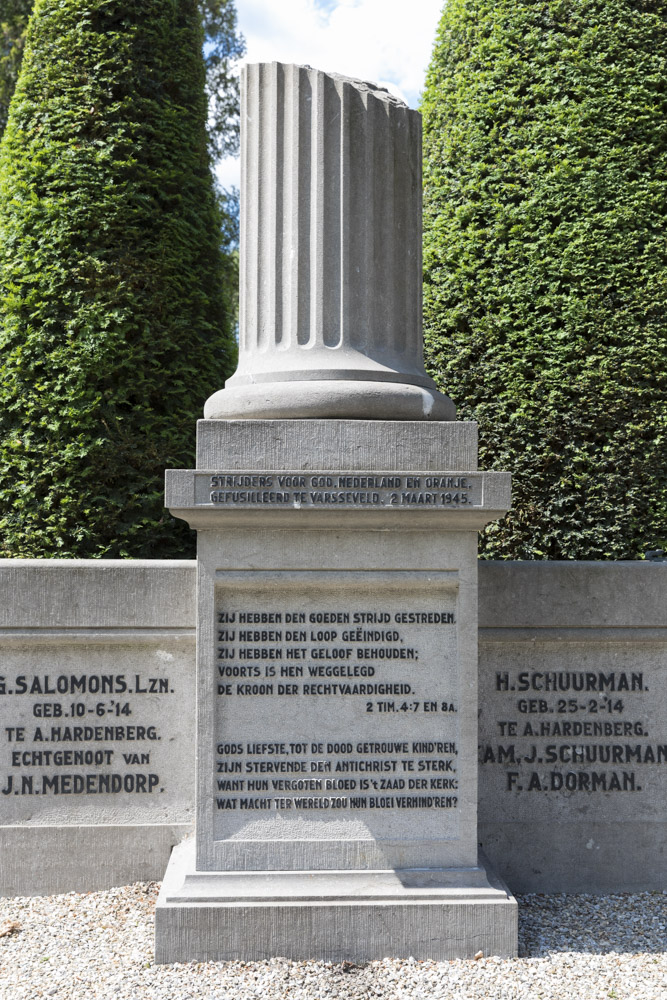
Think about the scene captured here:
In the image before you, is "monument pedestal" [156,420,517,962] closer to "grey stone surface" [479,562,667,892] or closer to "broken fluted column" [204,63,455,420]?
"broken fluted column" [204,63,455,420]

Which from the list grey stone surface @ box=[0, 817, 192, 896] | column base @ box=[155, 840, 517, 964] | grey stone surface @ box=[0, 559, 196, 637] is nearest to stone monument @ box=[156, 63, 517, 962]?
column base @ box=[155, 840, 517, 964]

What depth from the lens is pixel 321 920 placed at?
142 inches

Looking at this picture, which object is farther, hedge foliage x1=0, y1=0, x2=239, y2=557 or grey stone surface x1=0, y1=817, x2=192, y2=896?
hedge foliage x1=0, y1=0, x2=239, y2=557

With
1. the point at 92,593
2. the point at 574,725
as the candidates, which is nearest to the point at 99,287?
the point at 92,593

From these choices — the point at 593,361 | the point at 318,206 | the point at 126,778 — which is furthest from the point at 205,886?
the point at 593,361

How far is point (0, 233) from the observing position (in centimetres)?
570

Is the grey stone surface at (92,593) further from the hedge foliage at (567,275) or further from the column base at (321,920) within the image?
the hedge foliage at (567,275)

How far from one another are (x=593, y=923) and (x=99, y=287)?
4664mm

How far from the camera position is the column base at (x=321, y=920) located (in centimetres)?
356

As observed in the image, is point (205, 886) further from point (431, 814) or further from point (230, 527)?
point (230, 527)

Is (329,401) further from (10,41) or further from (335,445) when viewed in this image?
(10,41)

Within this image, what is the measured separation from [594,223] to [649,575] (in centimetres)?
237

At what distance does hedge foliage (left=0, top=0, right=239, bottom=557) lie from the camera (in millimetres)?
5430

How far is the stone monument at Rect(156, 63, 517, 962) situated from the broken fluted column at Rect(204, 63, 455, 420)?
1cm
